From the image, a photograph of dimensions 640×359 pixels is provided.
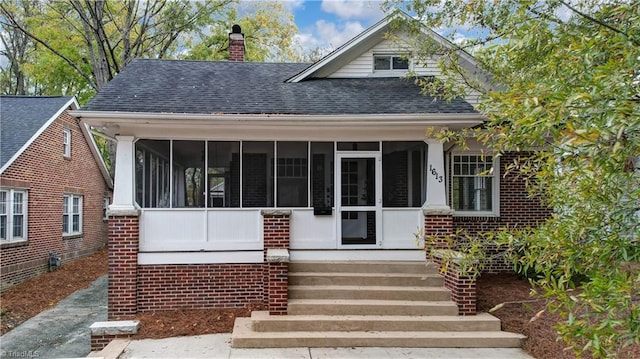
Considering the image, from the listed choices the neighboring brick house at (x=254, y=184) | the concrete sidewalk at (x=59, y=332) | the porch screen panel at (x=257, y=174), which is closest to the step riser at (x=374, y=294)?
the neighboring brick house at (x=254, y=184)

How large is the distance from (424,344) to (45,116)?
12832mm

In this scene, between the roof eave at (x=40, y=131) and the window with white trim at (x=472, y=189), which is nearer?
the window with white trim at (x=472, y=189)

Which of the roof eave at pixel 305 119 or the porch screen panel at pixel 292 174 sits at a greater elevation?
the roof eave at pixel 305 119

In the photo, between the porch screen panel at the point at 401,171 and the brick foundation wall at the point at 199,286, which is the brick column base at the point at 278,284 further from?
the porch screen panel at the point at 401,171

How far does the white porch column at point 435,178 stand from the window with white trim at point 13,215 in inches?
415

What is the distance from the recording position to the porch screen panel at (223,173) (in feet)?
24.8

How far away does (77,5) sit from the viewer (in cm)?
1633

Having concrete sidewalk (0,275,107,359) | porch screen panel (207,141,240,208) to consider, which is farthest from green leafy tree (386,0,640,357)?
concrete sidewalk (0,275,107,359)

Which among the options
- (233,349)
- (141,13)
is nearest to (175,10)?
(141,13)

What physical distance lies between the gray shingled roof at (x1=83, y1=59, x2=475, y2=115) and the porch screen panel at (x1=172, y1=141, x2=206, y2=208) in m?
0.72

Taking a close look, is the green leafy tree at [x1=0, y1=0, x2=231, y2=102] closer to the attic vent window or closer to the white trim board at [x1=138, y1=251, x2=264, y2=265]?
the attic vent window

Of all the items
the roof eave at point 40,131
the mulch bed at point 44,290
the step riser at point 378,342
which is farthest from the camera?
the roof eave at point 40,131

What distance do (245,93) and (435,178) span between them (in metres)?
4.16

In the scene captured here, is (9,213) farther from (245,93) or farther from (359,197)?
(359,197)
